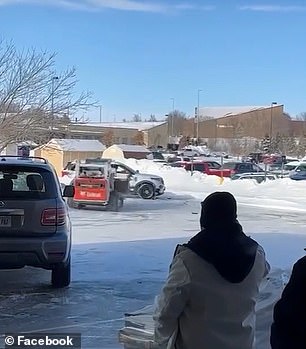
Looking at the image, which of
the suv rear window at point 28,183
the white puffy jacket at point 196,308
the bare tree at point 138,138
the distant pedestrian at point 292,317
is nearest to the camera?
the distant pedestrian at point 292,317

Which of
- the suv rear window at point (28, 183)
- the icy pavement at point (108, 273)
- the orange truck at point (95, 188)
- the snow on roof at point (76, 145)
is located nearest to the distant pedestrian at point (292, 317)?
the icy pavement at point (108, 273)

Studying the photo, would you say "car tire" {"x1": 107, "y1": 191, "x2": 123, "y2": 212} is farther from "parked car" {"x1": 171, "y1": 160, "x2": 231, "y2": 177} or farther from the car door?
"parked car" {"x1": 171, "y1": 160, "x2": 231, "y2": 177}

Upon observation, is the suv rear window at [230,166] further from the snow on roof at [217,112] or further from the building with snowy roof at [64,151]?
the snow on roof at [217,112]

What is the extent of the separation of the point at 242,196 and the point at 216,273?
29.1m

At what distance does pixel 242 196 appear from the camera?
106 ft

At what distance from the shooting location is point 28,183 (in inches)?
364

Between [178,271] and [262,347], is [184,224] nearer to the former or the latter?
[262,347]

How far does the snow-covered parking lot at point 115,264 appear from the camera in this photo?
7617mm

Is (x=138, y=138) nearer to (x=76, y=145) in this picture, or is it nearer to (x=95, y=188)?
(x=76, y=145)

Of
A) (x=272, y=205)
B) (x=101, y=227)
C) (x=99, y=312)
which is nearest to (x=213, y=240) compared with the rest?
(x=99, y=312)

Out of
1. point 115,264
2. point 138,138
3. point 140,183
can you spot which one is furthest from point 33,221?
point 138,138

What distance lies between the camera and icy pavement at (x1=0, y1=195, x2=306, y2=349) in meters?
7.54

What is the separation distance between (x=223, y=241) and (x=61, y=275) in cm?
609

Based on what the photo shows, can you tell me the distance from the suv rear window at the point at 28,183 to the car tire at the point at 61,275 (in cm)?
93
